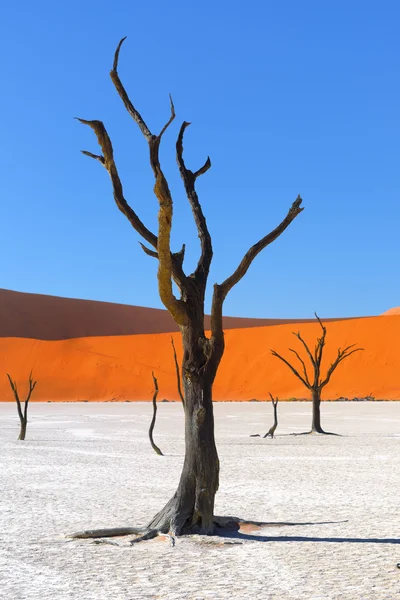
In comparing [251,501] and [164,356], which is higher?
[164,356]

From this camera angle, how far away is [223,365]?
205ft

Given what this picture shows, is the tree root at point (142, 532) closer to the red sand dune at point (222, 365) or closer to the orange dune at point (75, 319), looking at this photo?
the red sand dune at point (222, 365)

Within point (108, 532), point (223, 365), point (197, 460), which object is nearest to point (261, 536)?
point (197, 460)

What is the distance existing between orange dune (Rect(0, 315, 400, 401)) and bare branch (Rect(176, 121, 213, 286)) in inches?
1689

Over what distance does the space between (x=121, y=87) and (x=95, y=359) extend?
56809mm

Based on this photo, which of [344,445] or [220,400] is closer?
[344,445]

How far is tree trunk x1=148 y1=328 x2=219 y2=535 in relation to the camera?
8.59 meters

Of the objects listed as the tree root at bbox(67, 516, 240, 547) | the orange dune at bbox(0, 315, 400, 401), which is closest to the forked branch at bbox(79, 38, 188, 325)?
the tree root at bbox(67, 516, 240, 547)

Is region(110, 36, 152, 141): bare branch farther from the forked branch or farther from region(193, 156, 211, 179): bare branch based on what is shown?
region(193, 156, 211, 179): bare branch

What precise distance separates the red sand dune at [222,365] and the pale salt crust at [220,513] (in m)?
34.7

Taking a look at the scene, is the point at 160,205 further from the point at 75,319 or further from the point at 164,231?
the point at 75,319

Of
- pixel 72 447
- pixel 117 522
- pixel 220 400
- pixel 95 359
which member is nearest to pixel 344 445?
pixel 72 447

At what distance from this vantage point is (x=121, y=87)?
8.85m

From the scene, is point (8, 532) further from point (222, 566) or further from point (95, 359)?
point (95, 359)
